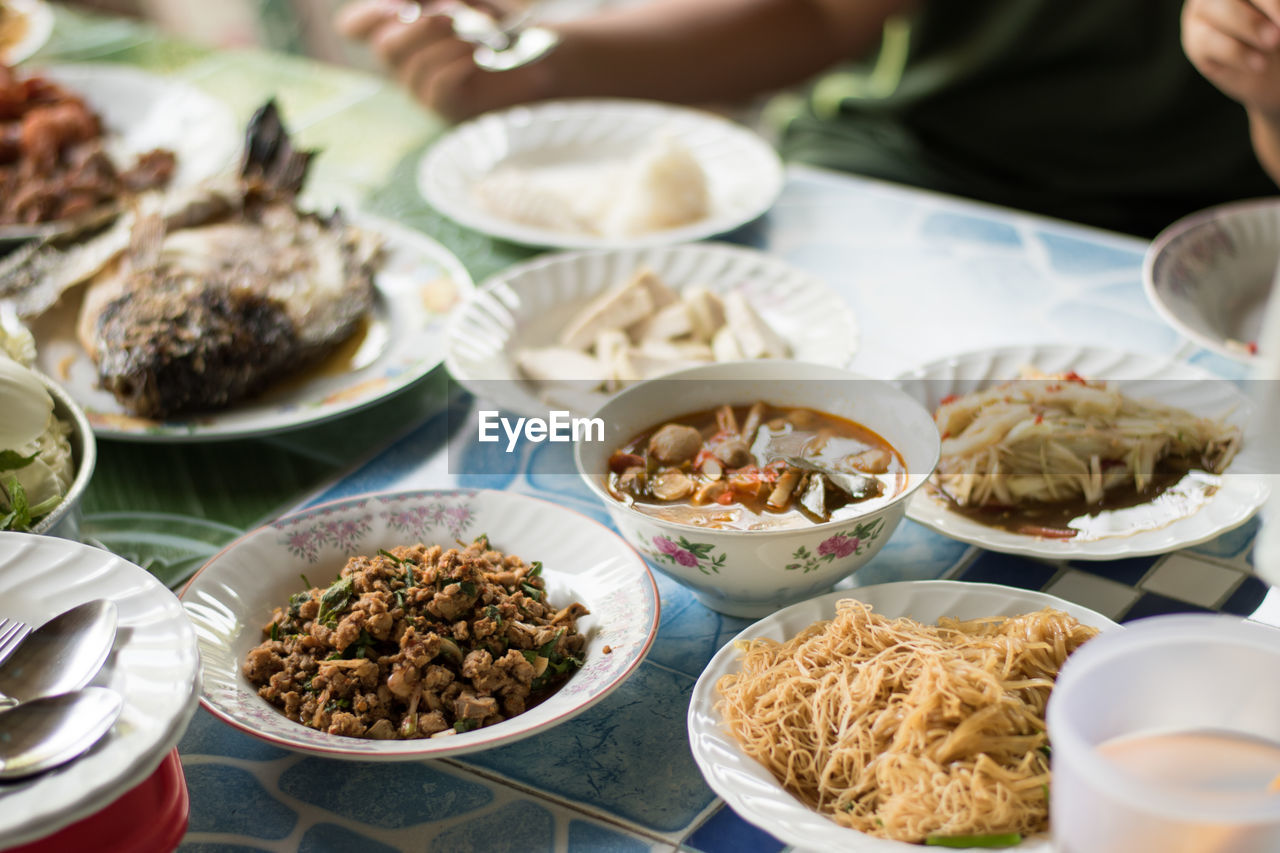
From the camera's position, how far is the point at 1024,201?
2.85 m

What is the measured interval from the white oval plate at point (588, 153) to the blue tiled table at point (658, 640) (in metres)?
0.29

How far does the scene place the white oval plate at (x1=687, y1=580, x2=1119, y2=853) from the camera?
33.9 inches

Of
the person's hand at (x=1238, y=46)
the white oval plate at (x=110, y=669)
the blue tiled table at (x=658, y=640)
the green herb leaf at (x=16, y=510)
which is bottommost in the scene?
the blue tiled table at (x=658, y=640)

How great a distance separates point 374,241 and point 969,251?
1219mm

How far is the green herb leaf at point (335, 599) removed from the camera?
1.10m

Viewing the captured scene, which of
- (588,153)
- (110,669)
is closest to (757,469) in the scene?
(110,669)

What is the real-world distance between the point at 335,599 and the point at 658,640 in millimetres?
384

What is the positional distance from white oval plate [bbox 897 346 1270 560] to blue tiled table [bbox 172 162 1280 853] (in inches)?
2.8

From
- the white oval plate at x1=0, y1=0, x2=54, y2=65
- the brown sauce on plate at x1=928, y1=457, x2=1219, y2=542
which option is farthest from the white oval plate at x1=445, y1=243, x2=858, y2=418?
the white oval plate at x1=0, y1=0, x2=54, y2=65

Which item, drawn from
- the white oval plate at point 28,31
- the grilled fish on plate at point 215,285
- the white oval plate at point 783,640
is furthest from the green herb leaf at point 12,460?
the white oval plate at point 28,31

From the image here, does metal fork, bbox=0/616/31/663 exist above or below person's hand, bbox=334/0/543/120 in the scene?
below

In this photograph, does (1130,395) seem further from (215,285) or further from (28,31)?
(28,31)

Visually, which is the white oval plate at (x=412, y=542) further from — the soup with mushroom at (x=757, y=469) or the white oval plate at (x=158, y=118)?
the white oval plate at (x=158, y=118)

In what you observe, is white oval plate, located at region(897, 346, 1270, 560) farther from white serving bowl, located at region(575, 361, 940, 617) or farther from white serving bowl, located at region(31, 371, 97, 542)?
white serving bowl, located at region(31, 371, 97, 542)
